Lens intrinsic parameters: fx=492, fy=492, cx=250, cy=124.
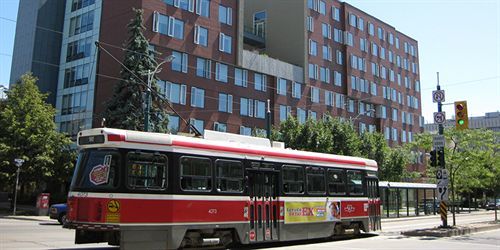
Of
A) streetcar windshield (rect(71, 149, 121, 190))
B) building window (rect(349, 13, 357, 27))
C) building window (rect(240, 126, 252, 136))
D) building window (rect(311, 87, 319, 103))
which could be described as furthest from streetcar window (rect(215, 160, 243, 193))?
building window (rect(349, 13, 357, 27))

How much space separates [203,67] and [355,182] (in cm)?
3267

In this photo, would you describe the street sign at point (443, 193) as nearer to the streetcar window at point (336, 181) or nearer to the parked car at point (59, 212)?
the streetcar window at point (336, 181)

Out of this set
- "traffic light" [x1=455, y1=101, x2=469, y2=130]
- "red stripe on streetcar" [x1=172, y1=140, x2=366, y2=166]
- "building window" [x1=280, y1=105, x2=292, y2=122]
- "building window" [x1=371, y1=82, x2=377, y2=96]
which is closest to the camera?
"red stripe on streetcar" [x1=172, y1=140, x2=366, y2=166]

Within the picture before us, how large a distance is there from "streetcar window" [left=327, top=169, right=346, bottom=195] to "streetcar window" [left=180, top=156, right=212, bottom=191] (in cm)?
587

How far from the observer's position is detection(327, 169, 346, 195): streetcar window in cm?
1816

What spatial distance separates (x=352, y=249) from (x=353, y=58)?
192 ft

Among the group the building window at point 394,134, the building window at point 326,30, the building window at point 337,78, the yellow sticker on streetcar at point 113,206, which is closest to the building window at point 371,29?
the building window at point 326,30

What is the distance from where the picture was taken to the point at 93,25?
164 feet

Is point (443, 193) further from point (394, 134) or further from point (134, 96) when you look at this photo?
point (394, 134)

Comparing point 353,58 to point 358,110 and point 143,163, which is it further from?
point 143,163

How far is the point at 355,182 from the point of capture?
64.1 feet

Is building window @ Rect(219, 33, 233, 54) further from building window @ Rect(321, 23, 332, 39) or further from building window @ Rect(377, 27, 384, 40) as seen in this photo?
building window @ Rect(377, 27, 384, 40)

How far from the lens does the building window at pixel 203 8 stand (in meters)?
50.3

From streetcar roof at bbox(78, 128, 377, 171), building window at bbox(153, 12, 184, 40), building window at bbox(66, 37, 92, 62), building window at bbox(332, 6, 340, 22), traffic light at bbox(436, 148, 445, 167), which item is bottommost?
streetcar roof at bbox(78, 128, 377, 171)
